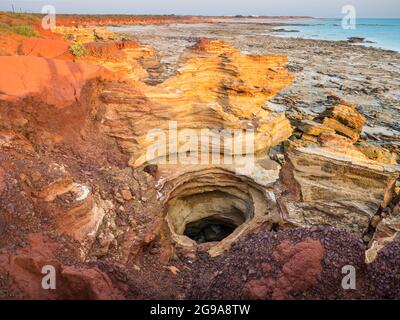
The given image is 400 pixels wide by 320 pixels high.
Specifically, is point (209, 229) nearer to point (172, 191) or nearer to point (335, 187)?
point (172, 191)

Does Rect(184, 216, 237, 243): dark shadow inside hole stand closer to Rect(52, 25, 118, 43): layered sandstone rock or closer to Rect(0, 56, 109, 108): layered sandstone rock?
Rect(0, 56, 109, 108): layered sandstone rock

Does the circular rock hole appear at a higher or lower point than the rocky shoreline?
lower

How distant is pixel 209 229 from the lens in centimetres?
1243

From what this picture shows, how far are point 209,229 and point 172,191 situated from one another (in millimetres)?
3291

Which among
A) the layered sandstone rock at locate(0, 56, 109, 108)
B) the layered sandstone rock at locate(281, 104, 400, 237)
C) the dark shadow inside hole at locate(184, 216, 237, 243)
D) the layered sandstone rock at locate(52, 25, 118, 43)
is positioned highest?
the layered sandstone rock at locate(52, 25, 118, 43)

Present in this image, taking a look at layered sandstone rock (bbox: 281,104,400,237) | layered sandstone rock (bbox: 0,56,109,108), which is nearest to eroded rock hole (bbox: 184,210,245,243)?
layered sandstone rock (bbox: 281,104,400,237)

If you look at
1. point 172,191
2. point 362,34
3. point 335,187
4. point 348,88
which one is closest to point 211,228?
point 172,191

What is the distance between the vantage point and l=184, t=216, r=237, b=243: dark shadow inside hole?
1197cm

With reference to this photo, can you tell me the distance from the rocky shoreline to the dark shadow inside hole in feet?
0.19

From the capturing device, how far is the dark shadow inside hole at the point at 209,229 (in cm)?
1197

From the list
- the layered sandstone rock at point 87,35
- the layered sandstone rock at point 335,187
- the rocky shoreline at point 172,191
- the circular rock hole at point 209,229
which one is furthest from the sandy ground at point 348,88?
the layered sandstone rock at point 335,187

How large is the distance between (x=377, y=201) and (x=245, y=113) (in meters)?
5.06

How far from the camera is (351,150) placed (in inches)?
385

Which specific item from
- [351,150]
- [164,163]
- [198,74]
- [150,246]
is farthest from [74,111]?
[351,150]
